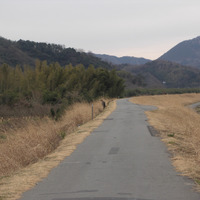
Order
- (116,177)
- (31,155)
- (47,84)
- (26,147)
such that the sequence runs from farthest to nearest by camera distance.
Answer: (47,84) → (26,147) → (31,155) → (116,177)

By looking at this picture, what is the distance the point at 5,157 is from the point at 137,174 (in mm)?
4301

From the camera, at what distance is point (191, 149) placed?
11.4 metres

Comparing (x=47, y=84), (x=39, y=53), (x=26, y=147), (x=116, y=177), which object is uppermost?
(x=39, y=53)

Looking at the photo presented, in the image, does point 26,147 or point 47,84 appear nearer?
point 26,147

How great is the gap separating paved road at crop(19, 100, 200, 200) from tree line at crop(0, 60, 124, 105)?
25.2 m

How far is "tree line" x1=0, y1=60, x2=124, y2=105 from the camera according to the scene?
1601 inches

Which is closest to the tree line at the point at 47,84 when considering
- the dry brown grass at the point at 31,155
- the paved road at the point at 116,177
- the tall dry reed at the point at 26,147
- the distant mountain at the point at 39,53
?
Result: the tall dry reed at the point at 26,147

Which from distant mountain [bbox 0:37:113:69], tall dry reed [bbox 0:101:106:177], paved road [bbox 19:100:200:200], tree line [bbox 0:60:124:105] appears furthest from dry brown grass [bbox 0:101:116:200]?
distant mountain [bbox 0:37:113:69]

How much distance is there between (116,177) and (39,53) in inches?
5826

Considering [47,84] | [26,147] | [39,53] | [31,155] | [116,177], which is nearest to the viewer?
[116,177]

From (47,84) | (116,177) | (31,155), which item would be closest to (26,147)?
(31,155)

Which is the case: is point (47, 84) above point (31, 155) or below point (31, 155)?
above

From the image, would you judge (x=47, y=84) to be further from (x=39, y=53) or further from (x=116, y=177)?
(x=39, y=53)

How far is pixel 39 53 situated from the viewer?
152 meters
